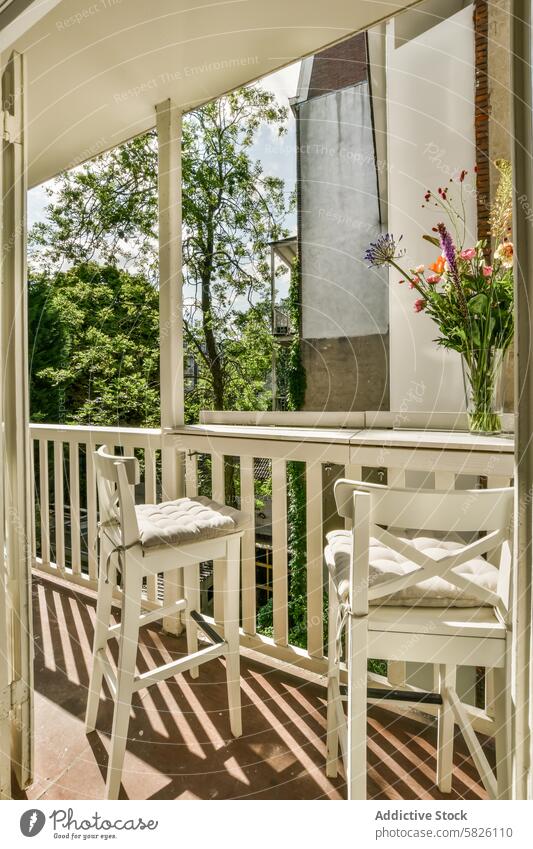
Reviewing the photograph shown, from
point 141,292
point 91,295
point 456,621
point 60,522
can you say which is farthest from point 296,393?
point 456,621

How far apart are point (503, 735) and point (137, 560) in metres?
0.93

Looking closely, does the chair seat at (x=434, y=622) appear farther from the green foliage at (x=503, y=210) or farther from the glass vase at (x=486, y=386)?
the green foliage at (x=503, y=210)

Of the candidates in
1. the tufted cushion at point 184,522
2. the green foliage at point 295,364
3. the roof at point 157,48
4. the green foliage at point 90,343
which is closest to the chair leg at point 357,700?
the tufted cushion at point 184,522

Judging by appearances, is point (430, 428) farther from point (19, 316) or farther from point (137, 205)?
point (137, 205)

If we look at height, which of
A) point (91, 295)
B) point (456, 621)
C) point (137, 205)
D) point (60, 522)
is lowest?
point (60, 522)

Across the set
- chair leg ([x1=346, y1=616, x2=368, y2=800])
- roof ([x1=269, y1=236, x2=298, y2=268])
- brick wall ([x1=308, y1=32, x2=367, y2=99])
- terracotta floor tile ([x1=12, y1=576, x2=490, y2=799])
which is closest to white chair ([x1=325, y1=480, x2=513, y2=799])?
chair leg ([x1=346, y1=616, x2=368, y2=800])

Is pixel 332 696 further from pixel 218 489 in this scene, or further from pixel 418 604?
pixel 218 489

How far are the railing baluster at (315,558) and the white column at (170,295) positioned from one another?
0.63m

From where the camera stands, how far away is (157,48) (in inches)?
69.9

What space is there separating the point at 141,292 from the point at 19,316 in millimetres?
3764

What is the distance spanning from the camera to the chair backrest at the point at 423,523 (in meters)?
0.85

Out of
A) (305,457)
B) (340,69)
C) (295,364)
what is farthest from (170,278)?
(340,69)

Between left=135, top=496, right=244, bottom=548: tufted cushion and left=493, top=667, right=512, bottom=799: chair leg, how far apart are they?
78 centimetres
